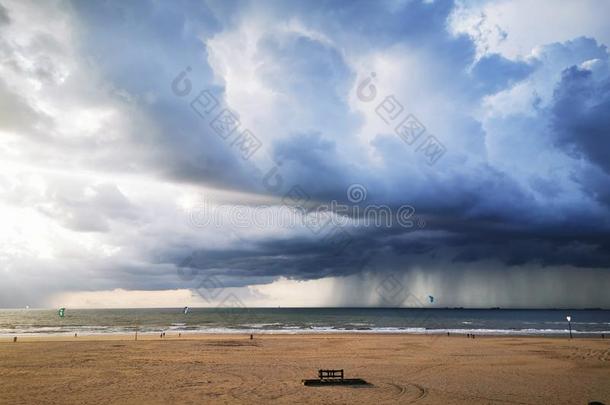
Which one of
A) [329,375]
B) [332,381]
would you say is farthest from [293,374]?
[332,381]

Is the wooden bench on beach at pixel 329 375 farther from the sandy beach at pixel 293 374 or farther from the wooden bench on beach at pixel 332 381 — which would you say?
the sandy beach at pixel 293 374

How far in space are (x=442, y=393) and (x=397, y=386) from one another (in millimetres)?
2723

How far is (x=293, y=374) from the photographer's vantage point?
28.6 meters

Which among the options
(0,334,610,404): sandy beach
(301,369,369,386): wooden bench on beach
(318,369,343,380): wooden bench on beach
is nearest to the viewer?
(0,334,610,404): sandy beach

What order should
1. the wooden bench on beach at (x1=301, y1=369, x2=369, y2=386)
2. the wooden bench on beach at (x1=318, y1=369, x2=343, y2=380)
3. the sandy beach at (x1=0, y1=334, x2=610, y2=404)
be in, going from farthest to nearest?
the wooden bench on beach at (x1=318, y1=369, x2=343, y2=380) < the wooden bench on beach at (x1=301, y1=369, x2=369, y2=386) < the sandy beach at (x1=0, y1=334, x2=610, y2=404)

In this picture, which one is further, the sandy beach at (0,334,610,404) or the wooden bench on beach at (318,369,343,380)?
the wooden bench on beach at (318,369,343,380)

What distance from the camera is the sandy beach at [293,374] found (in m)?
22.1

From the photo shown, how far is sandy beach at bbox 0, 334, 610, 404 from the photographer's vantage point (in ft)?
72.6

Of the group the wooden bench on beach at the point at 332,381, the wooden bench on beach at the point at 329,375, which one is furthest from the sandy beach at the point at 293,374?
the wooden bench on beach at the point at 329,375

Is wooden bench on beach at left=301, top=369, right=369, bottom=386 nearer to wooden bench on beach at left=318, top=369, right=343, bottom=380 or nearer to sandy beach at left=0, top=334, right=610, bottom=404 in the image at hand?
wooden bench on beach at left=318, top=369, right=343, bottom=380

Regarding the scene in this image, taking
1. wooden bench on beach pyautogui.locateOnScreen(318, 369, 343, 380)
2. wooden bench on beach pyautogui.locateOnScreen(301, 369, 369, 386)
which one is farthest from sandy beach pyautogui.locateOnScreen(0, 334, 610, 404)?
wooden bench on beach pyautogui.locateOnScreen(318, 369, 343, 380)

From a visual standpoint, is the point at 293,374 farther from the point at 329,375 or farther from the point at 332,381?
the point at 332,381

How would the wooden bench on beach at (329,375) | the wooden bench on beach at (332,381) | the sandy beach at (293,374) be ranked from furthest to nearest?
the wooden bench on beach at (329,375) → the wooden bench on beach at (332,381) → the sandy beach at (293,374)

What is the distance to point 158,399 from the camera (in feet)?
70.7
